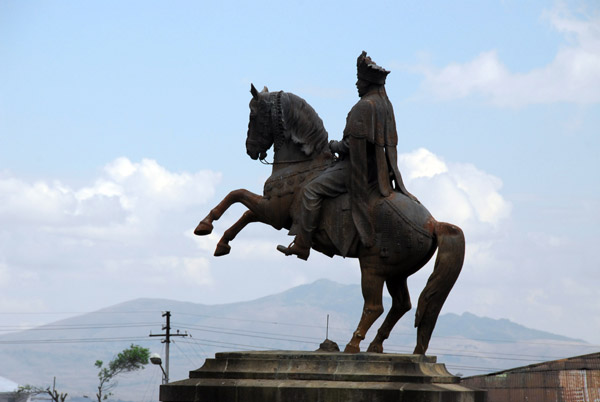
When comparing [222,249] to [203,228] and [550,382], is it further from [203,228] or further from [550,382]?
[550,382]

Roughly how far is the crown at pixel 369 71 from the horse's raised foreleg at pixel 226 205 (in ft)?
7.46

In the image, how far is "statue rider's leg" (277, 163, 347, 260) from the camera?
1596 centimetres

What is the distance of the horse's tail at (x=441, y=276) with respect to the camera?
15.6 m

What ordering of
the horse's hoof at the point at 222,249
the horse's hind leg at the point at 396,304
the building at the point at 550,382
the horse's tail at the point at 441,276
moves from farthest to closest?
1. the building at the point at 550,382
2. the horse's hoof at the point at 222,249
3. the horse's hind leg at the point at 396,304
4. the horse's tail at the point at 441,276

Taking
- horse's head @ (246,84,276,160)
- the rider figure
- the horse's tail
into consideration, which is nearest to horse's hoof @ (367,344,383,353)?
the horse's tail

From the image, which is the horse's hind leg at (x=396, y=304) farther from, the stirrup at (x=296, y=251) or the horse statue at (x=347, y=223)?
the stirrup at (x=296, y=251)

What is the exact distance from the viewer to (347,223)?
1593cm

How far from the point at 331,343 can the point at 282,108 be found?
3412 mm

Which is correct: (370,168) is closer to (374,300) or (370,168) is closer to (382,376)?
(374,300)

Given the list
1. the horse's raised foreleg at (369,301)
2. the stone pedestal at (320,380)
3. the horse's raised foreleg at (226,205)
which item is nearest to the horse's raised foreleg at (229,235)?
the horse's raised foreleg at (226,205)

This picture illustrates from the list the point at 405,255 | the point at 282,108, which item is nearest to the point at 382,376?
the point at 405,255

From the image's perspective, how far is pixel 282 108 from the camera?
1666cm

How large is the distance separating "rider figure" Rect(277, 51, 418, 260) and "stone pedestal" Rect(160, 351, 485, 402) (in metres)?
1.58

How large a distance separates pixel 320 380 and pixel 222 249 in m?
2.84
